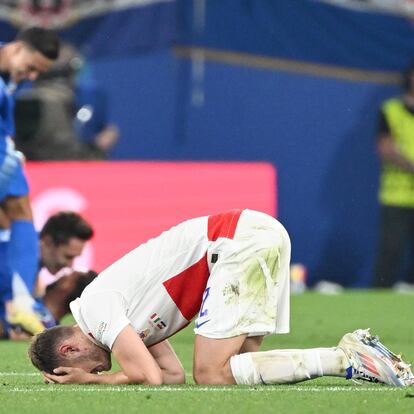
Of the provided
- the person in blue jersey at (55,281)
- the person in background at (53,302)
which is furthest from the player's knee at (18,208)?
the person in background at (53,302)

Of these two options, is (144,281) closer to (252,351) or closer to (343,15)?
(252,351)

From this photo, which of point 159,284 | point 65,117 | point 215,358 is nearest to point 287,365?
point 215,358

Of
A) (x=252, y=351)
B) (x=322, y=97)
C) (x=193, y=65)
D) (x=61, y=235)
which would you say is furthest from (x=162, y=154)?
(x=252, y=351)

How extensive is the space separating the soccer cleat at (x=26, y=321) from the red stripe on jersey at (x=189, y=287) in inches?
126

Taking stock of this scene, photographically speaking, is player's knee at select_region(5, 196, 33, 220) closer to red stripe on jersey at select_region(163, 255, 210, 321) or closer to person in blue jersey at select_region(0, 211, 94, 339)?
person in blue jersey at select_region(0, 211, 94, 339)

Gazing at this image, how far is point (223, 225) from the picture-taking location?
666cm

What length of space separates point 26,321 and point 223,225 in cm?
337

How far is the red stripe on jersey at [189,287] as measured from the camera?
6.56 meters

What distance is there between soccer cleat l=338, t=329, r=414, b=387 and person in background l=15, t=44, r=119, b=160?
8.44 metres

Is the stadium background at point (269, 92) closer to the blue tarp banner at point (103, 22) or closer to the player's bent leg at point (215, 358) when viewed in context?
the blue tarp banner at point (103, 22)

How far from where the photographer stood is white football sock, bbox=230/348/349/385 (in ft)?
21.0

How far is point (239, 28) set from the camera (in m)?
14.6

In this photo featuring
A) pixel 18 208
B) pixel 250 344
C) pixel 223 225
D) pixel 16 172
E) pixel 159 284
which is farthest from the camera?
pixel 18 208

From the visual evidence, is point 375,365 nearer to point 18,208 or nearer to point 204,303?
point 204,303
